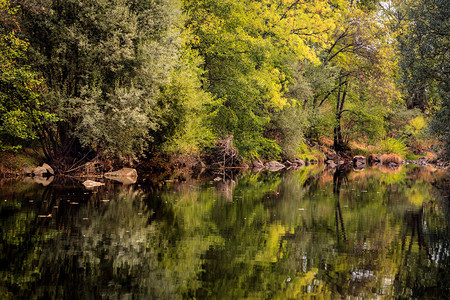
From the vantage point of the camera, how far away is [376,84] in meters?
40.6

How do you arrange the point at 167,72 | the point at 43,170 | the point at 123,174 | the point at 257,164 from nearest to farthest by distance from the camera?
the point at 167,72, the point at 43,170, the point at 123,174, the point at 257,164

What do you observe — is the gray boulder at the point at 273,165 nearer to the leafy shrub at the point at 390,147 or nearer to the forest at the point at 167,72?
the forest at the point at 167,72

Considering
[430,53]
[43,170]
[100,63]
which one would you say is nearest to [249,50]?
[430,53]

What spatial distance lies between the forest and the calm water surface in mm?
5976

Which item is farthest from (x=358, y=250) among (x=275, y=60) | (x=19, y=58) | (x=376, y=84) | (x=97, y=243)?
(x=376, y=84)

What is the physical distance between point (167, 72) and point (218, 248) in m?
14.0

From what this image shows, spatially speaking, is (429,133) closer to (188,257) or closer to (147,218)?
(147,218)

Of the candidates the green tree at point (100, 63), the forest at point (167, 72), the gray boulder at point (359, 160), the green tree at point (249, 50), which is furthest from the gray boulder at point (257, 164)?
the green tree at point (100, 63)

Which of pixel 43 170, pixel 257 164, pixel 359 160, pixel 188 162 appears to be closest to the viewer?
pixel 43 170

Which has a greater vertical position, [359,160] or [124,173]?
[359,160]

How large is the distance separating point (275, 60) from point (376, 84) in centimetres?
1242

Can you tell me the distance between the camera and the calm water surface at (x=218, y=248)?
534 centimetres

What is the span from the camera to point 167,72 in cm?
2025

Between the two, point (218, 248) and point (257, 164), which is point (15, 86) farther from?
point (257, 164)
